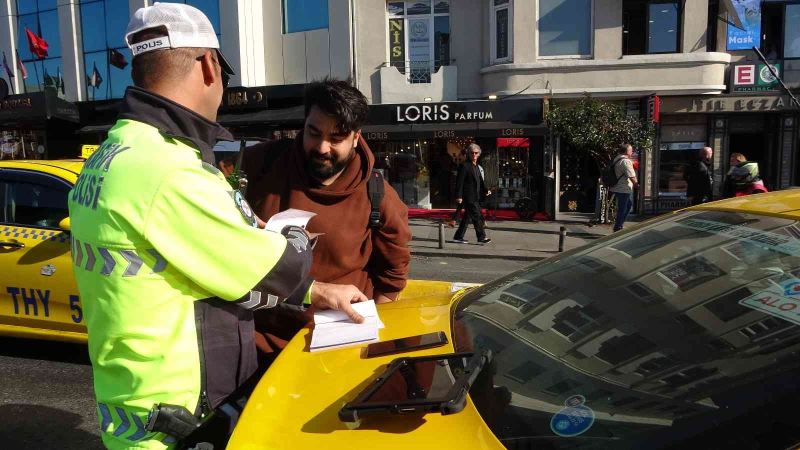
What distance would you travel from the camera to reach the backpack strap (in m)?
2.51

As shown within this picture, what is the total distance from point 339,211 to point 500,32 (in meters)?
14.8

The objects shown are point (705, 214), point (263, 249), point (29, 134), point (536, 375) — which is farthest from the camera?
point (29, 134)

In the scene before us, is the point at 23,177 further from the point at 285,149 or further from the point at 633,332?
the point at 633,332

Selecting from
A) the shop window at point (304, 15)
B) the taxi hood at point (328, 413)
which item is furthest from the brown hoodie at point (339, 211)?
the shop window at point (304, 15)

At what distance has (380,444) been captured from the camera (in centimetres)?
133

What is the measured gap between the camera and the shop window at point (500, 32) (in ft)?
51.4

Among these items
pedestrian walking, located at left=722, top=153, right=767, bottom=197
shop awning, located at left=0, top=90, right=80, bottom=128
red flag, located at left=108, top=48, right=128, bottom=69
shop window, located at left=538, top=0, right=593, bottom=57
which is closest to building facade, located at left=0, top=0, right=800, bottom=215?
shop window, located at left=538, top=0, right=593, bottom=57

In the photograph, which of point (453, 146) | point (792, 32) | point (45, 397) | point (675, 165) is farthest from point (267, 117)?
point (792, 32)

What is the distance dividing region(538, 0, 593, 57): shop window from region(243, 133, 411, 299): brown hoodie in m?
14.3

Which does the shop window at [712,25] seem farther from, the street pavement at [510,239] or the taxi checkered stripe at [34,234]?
the taxi checkered stripe at [34,234]

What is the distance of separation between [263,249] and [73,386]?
3497 mm

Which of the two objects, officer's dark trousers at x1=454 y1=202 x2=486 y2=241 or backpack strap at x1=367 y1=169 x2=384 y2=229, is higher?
backpack strap at x1=367 y1=169 x2=384 y2=229

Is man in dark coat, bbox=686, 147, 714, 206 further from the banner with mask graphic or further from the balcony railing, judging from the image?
the balcony railing

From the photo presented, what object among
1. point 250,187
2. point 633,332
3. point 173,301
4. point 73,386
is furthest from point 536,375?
point 73,386
